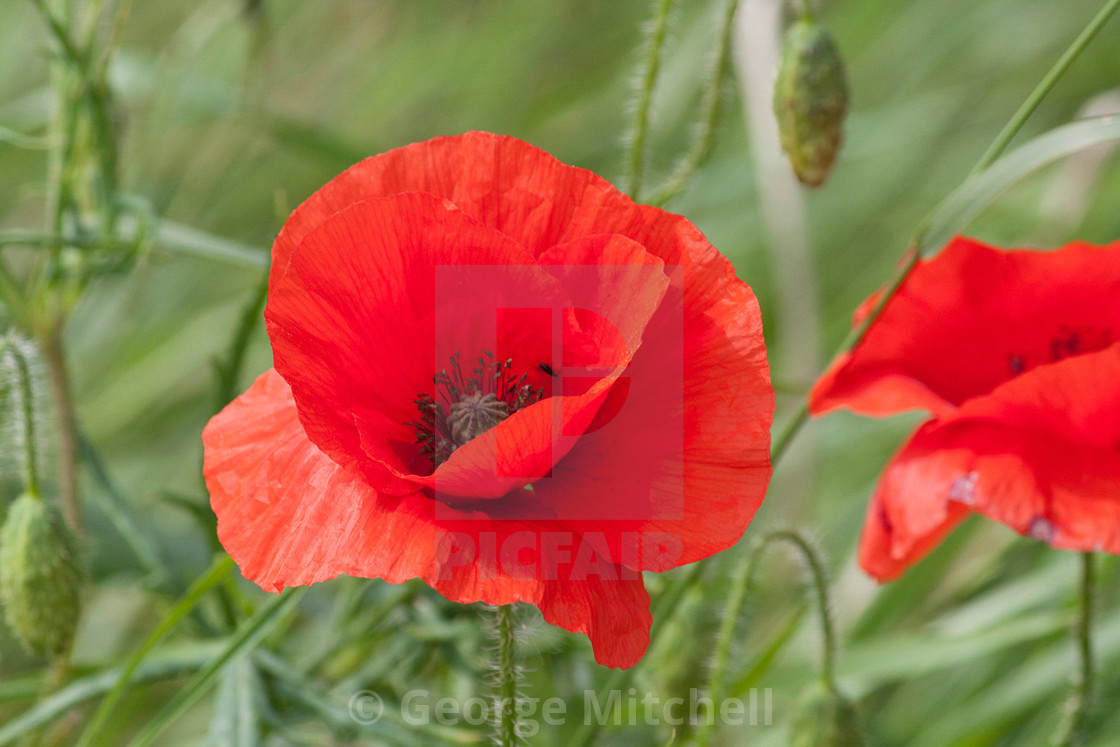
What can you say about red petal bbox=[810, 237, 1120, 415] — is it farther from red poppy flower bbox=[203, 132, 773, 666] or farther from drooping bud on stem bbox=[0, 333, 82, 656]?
drooping bud on stem bbox=[0, 333, 82, 656]

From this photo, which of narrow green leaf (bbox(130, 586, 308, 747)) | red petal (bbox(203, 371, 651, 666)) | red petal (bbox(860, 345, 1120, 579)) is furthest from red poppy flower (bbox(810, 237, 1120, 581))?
narrow green leaf (bbox(130, 586, 308, 747))

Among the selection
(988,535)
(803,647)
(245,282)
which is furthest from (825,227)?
(245,282)

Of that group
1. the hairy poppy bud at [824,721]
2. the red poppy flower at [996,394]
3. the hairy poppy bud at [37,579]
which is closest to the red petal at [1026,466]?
the red poppy flower at [996,394]

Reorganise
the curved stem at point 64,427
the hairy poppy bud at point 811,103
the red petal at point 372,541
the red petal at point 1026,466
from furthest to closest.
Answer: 1. the curved stem at point 64,427
2. the hairy poppy bud at point 811,103
3. the red petal at point 1026,466
4. the red petal at point 372,541

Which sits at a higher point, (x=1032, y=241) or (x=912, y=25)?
(x=912, y=25)

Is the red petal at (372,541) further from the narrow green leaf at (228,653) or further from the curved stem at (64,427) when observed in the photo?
the curved stem at (64,427)

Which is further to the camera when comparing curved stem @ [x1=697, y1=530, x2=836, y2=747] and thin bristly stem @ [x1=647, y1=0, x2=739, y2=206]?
thin bristly stem @ [x1=647, y1=0, x2=739, y2=206]

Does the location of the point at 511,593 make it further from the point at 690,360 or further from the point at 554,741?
the point at 554,741
